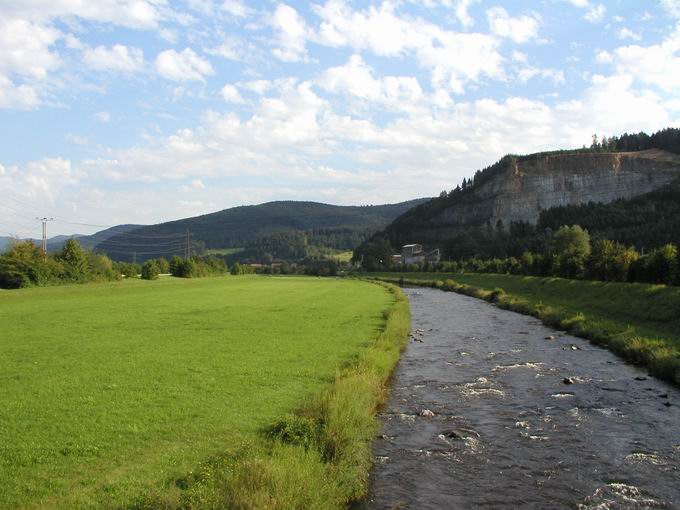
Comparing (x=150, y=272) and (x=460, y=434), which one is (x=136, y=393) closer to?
(x=460, y=434)

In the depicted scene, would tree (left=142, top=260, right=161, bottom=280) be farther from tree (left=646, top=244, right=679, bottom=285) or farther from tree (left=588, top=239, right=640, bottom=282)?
tree (left=646, top=244, right=679, bottom=285)

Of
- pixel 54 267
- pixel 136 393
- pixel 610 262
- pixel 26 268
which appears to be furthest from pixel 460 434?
pixel 54 267

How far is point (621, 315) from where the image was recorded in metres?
40.0

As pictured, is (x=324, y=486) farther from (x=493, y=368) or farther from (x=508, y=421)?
(x=493, y=368)

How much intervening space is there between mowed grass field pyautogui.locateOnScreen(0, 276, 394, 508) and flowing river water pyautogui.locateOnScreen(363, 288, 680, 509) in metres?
3.59

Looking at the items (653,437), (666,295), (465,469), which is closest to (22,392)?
(465,469)

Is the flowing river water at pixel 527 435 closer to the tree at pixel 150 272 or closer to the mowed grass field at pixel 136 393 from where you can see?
the mowed grass field at pixel 136 393

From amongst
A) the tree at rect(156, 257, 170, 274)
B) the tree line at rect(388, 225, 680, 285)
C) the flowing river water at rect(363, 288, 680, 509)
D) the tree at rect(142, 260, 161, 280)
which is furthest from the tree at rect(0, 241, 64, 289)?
the tree line at rect(388, 225, 680, 285)

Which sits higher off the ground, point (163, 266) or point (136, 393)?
point (163, 266)

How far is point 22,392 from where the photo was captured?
679 inches

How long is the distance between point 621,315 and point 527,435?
93.1ft

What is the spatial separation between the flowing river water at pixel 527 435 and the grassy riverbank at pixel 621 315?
4.00 feet

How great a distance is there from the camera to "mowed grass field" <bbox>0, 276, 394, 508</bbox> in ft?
36.2

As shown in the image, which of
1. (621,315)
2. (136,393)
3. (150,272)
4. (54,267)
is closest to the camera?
(136,393)
